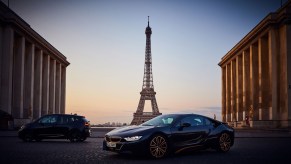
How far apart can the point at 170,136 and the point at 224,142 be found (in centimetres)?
266

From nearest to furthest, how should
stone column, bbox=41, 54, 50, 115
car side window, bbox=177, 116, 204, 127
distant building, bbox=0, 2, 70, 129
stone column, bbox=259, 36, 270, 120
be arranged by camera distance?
1. car side window, bbox=177, 116, 204, 127
2. distant building, bbox=0, 2, 70, 129
3. stone column, bbox=259, 36, 270, 120
4. stone column, bbox=41, 54, 50, 115

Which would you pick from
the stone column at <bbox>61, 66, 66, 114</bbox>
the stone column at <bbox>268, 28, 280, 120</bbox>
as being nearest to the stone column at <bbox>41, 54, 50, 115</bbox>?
the stone column at <bbox>61, 66, 66, 114</bbox>

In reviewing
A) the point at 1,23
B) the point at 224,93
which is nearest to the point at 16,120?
the point at 1,23

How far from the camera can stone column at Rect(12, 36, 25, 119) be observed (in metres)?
44.6

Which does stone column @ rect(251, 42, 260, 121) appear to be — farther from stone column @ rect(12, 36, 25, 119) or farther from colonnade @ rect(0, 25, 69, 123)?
stone column @ rect(12, 36, 25, 119)

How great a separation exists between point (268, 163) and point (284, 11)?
1365 inches

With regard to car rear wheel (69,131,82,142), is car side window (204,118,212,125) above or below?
above

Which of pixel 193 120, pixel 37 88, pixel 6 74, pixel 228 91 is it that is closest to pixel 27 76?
pixel 37 88

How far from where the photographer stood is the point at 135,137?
1023 cm

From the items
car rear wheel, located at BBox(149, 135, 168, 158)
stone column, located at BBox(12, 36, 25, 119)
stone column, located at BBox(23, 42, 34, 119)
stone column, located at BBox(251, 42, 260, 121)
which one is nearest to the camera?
car rear wheel, located at BBox(149, 135, 168, 158)

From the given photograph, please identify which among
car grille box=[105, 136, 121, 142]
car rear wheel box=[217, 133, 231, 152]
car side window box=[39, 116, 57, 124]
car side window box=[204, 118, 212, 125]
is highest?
car side window box=[204, 118, 212, 125]

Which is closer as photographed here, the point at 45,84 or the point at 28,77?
the point at 28,77

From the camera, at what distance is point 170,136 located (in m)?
10.9

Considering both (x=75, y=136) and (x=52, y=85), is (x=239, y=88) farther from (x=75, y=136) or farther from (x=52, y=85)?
(x=75, y=136)
